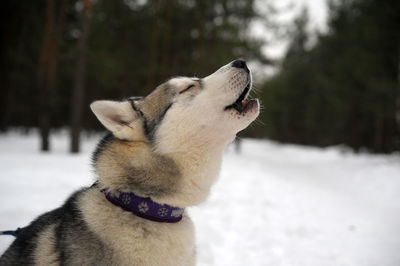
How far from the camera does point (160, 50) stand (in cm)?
1731

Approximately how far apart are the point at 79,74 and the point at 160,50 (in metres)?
7.83

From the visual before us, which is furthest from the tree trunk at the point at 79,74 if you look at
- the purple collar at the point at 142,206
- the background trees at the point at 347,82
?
the background trees at the point at 347,82

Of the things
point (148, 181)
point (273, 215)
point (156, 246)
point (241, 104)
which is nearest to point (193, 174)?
point (148, 181)

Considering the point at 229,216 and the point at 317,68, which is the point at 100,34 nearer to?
the point at 229,216

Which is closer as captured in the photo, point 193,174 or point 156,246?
point 156,246

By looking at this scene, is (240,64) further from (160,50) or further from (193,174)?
(160,50)

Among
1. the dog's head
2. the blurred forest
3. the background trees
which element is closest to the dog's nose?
the dog's head

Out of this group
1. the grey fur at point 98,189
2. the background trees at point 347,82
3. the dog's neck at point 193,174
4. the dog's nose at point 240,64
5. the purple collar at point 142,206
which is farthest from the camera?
the background trees at point 347,82

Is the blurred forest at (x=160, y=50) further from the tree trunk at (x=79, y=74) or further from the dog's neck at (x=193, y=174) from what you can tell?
the dog's neck at (x=193, y=174)

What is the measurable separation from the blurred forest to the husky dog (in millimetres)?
9673

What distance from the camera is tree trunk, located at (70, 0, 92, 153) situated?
10406mm

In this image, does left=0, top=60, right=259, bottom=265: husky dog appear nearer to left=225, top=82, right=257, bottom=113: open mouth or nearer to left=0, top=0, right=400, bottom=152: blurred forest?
left=225, top=82, right=257, bottom=113: open mouth

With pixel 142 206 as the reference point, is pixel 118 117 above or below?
above

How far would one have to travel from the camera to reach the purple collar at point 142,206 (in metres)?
1.94
